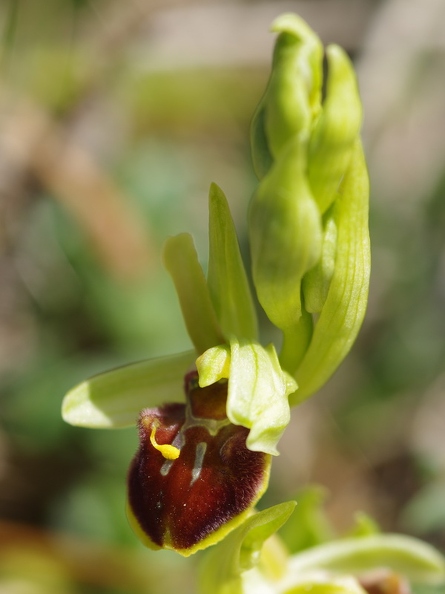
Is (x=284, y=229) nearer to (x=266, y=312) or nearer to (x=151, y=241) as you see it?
(x=266, y=312)

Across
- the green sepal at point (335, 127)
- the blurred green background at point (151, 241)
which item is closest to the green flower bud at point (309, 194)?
the green sepal at point (335, 127)

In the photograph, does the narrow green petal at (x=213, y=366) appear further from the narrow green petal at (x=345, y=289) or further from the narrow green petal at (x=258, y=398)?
the narrow green petal at (x=345, y=289)

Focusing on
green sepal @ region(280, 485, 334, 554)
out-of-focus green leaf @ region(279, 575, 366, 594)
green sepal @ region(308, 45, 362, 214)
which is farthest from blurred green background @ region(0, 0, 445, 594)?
green sepal @ region(308, 45, 362, 214)

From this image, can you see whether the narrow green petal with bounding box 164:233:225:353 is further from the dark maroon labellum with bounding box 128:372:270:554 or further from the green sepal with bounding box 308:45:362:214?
the green sepal with bounding box 308:45:362:214

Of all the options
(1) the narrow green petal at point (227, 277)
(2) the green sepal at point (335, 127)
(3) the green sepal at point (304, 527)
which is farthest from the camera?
(3) the green sepal at point (304, 527)

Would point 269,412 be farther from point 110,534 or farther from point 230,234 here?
point 110,534

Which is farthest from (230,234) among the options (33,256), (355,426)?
(33,256)
